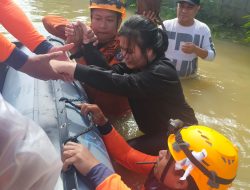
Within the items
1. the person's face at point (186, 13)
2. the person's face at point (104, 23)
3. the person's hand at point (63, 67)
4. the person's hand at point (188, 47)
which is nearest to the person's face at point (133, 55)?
the person's hand at point (63, 67)

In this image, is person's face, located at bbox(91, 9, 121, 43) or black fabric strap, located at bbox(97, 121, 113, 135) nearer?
black fabric strap, located at bbox(97, 121, 113, 135)

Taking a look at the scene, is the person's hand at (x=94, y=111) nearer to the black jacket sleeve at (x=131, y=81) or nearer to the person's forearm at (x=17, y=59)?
the black jacket sleeve at (x=131, y=81)

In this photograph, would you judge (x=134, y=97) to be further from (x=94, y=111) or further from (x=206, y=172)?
(x=206, y=172)

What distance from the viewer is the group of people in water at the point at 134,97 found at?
1.58 m

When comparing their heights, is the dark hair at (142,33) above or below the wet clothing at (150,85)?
above

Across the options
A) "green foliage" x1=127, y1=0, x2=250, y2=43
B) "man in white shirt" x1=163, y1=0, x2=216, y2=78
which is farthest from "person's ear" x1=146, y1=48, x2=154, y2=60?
"green foliage" x1=127, y1=0, x2=250, y2=43

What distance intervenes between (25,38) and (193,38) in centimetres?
249

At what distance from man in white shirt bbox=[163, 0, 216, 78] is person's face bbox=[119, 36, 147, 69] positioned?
84.6 inches

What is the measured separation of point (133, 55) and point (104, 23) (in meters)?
0.65

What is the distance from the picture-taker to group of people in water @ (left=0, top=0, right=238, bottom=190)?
1575 mm

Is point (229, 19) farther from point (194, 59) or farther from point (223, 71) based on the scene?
point (194, 59)

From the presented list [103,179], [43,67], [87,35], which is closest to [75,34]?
[87,35]

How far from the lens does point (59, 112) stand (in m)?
2.00

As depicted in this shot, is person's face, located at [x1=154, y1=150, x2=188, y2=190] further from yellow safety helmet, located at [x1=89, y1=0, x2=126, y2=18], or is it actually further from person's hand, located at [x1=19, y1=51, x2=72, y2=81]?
yellow safety helmet, located at [x1=89, y1=0, x2=126, y2=18]
